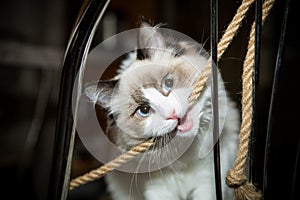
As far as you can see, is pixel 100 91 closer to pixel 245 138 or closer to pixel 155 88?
pixel 155 88

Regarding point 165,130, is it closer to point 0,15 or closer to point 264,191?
point 264,191

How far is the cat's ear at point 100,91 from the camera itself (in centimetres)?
54

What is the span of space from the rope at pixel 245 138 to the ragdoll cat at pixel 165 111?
6 centimetres

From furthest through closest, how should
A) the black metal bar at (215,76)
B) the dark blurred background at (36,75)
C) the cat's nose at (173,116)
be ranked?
1. the dark blurred background at (36,75)
2. the cat's nose at (173,116)
3. the black metal bar at (215,76)

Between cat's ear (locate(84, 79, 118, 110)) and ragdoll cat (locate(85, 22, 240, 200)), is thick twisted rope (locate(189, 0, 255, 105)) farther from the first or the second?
cat's ear (locate(84, 79, 118, 110))

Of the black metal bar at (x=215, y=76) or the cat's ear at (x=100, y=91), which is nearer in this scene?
the black metal bar at (x=215, y=76)

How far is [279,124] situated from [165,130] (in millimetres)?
395

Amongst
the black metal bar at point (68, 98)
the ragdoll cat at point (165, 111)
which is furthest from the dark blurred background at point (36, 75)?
the black metal bar at point (68, 98)

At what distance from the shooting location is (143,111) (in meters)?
0.57

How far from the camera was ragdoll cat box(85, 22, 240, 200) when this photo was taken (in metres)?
0.53

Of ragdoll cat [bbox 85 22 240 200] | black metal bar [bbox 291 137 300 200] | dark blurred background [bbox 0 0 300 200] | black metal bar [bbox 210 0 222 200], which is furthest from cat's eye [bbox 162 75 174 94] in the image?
dark blurred background [bbox 0 0 300 200]

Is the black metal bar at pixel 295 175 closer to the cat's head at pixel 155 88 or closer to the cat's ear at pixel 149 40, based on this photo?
the cat's head at pixel 155 88

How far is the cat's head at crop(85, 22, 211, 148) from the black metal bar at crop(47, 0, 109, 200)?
Result: 0.08 metres

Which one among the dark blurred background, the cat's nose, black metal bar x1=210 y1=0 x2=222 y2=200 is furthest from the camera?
the dark blurred background
